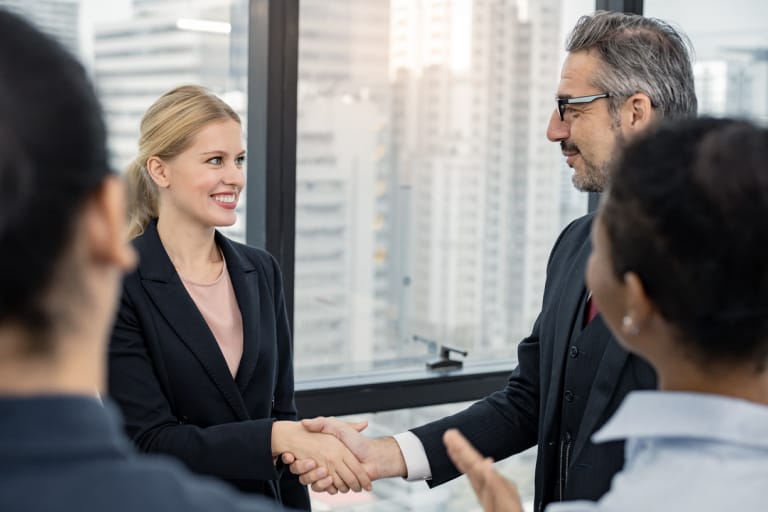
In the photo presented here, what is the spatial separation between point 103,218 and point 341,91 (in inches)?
101

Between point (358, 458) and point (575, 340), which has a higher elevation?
point (575, 340)

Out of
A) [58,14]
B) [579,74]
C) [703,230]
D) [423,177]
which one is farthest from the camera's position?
[423,177]

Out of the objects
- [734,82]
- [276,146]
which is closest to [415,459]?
[276,146]

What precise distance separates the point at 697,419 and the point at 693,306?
0.13 m

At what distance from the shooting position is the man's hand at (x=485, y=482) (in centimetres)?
127

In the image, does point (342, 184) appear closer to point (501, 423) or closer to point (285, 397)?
point (285, 397)

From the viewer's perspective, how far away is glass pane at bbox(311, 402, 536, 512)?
343 centimetres

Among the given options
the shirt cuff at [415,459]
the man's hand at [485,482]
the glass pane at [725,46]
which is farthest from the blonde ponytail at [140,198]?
the glass pane at [725,46]

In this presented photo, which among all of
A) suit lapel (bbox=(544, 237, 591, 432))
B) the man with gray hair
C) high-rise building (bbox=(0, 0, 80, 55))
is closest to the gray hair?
the man with gray hair

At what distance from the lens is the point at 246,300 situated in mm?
2389

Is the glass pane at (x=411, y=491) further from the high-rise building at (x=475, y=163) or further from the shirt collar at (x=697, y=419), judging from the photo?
the shirt collar at (x=697, y=419)

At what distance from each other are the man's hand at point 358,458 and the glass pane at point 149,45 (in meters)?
1.05

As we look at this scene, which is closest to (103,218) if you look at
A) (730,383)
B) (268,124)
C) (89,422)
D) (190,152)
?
(89,422)

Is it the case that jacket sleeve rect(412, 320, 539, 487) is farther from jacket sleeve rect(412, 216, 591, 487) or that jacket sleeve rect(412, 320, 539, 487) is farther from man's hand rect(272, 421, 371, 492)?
man's hand rect(272, 421, 371, 492)
